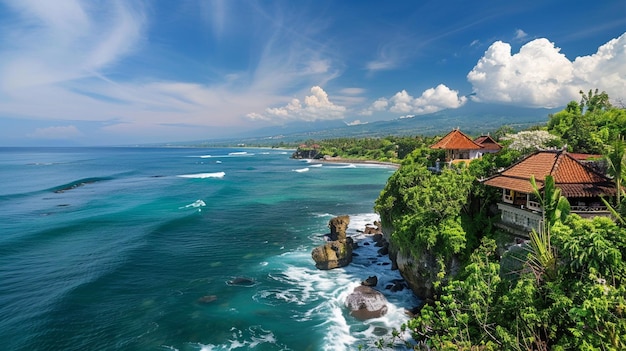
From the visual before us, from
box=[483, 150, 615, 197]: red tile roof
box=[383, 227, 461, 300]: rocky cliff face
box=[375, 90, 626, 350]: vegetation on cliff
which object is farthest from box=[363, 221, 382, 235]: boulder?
box=[483, 150, 615, 197]: red tile roof

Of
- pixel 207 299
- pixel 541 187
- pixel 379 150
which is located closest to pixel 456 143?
pixel 541 187

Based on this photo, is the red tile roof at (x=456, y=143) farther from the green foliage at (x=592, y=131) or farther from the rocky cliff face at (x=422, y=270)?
the rocky cliff face at (x=422, y=270)

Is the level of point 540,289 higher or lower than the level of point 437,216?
lower

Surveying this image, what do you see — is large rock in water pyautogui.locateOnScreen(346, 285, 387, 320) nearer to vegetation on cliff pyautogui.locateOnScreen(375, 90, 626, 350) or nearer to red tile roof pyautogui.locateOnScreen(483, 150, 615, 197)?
vegetation on cliff pyautogui.locateOnScreen(375, 90, 626, 350)

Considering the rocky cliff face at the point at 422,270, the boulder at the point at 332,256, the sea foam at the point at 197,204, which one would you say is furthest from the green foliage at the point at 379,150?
the rocky cliff face at the point at 422,270

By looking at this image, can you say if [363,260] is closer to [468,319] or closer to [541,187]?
[541,187]
